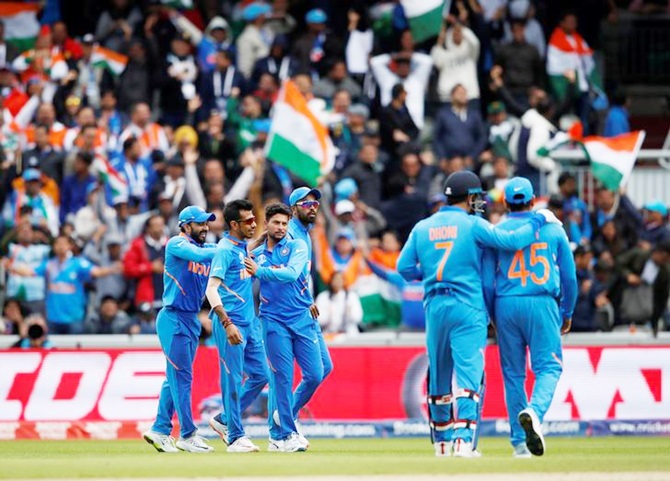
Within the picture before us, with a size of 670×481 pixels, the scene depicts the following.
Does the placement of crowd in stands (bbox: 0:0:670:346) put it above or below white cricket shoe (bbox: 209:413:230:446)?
above

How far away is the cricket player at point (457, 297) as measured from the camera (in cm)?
1416

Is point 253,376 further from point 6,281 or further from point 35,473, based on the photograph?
point 6,281

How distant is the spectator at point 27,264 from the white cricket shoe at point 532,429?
1079 cm

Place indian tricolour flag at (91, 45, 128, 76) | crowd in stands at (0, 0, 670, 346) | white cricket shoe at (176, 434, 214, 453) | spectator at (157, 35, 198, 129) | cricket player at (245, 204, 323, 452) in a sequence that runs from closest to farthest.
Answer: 1. cricket player at (245, 204, 323, 452)
2. white cricket shoe at (176, 434, 214, 453)
3. crowd in stands at (0, 0, 670, 346)
4. spectator at (157, 35, 198, 129)
5. indian tricolour flag at (91, 45, 128, 76)

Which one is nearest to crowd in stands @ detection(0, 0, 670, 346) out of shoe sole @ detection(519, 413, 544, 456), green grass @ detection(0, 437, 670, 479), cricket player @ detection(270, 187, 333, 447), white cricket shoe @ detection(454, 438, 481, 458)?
green grass @ detection(0, 437, 670, 479)

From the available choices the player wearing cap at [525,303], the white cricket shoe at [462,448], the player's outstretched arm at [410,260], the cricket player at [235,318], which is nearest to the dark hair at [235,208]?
the cricket player at [235,318]

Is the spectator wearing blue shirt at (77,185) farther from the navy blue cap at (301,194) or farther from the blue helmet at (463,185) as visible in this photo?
the blue helmet at (463,185)

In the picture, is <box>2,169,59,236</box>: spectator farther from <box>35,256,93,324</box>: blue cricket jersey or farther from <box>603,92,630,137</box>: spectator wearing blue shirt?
<box>603,92,630,137</box>: spectator wearing blue shirt

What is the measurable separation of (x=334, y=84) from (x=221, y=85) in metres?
1.84

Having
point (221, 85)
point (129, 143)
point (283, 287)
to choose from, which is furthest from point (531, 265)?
point (221, 85)

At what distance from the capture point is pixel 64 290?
22953 mm

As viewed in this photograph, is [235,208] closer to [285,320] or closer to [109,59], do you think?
[285,320]

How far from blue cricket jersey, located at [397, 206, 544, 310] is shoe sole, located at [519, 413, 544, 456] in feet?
3.51

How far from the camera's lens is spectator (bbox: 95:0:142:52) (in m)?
27.5
